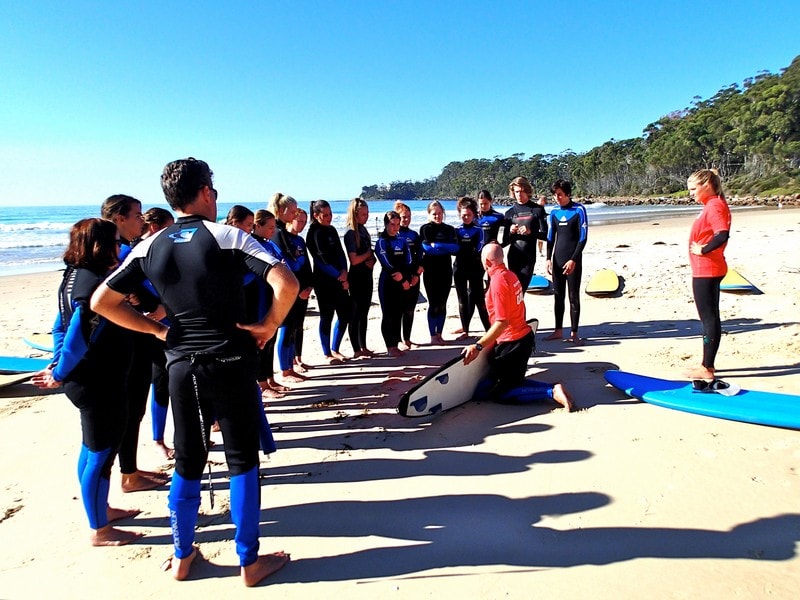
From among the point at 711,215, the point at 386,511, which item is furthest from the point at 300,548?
the point at 711,215

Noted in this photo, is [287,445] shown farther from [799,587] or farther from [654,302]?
[654,302]

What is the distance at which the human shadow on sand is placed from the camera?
216cm

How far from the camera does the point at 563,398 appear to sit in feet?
12.4

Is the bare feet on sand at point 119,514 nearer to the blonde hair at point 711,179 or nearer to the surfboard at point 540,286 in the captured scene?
the blonde hair at point 711,179

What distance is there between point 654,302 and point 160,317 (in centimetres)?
703

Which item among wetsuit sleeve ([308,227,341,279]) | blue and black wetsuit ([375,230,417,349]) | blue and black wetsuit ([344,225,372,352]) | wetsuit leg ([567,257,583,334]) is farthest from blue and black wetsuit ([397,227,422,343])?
wetsuit leg ([567,257,583,334])

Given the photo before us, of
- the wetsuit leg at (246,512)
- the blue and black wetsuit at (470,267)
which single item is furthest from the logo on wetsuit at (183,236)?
the blue and black wetsuit at (470,267)

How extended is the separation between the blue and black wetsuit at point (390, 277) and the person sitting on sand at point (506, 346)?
1.85 meters

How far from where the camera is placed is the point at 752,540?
2.20m

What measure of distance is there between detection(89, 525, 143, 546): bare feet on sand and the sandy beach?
0.04 meters

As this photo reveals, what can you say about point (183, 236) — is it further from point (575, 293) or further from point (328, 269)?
point (575, 293)

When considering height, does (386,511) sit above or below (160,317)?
below

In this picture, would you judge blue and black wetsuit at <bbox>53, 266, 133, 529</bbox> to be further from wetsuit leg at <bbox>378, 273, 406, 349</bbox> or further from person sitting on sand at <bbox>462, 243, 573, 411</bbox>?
wetsuit leg at <bbox>378, 273, 406, 349</bbox>

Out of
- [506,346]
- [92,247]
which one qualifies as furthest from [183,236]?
[506,346]
